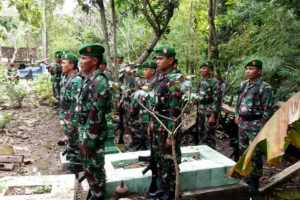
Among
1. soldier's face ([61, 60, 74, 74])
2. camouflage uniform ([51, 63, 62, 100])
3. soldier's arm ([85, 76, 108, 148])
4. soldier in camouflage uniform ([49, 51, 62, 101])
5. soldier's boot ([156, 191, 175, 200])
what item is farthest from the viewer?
camouflage uniform ([51, 63, 62, 100])

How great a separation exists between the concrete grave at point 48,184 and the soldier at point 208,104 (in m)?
3.46

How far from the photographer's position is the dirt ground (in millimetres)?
4906

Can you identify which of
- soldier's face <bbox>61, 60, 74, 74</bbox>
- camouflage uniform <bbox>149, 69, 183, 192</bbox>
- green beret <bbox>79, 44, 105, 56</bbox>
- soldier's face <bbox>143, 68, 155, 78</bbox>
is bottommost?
camouflage uniform <bbox>149, 69, 183, 192</bbox>

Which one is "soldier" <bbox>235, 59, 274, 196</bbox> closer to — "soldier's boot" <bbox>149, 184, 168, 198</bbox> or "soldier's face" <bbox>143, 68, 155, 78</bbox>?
"soldier's boot" <bbox>149, 184, 168, 198</bbox>

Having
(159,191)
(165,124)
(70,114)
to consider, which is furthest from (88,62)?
(159,191)

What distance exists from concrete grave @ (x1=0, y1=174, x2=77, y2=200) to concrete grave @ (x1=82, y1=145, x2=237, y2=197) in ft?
1.78

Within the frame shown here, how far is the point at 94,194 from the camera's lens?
329cm

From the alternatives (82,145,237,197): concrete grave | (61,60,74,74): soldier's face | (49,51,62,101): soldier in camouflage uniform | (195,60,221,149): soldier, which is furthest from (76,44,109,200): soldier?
(49,51,62,101): soldier in camouflage uniform

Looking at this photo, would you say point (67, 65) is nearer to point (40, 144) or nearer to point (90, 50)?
point (90, 50)

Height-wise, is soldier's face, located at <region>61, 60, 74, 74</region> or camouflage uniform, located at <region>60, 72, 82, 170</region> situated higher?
soldier's face, located at <region>61, 60, 74, 74</region>

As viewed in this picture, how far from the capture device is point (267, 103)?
409 centimetres

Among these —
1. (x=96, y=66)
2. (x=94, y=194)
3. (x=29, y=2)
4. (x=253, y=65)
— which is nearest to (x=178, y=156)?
(x=94, y=194)

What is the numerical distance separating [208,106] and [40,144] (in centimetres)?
432

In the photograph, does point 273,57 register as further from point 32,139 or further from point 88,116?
point 32,139
